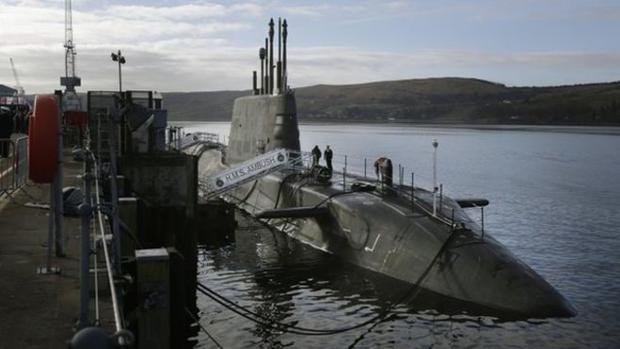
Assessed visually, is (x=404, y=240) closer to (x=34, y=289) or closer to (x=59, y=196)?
(x=59, y=196)

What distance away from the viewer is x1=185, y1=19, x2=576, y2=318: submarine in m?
14.9

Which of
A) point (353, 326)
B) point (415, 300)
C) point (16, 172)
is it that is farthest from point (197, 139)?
point (353, 326)

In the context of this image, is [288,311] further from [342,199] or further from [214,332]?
[342,199]

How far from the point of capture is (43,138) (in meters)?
8.09

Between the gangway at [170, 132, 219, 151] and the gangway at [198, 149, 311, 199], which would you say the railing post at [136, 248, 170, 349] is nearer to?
the gangway at [198, 149, 311, 199]

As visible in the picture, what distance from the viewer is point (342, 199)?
2059 centimetres

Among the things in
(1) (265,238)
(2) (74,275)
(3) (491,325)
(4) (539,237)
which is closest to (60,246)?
(2) (74,275)

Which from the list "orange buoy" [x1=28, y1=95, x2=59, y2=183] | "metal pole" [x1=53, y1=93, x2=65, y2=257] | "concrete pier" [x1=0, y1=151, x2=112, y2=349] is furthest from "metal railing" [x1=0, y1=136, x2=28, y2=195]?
"orange buoy" [x1=28, y1=95, x2=59, y2=183]

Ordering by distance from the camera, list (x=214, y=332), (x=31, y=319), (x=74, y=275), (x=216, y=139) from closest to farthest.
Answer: (x=31, y=319), (x=74, y=275), (x=214, y=332), (x=216, y=139)

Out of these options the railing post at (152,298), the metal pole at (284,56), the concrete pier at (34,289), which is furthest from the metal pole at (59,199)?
the metal pole at (284,56)

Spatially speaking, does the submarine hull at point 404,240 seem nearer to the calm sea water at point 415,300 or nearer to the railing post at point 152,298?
the calm sea water at point 415,300

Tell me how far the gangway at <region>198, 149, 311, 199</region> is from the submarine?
4 cm

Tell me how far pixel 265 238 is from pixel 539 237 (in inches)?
403

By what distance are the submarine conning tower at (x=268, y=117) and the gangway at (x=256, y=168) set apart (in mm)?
1139
